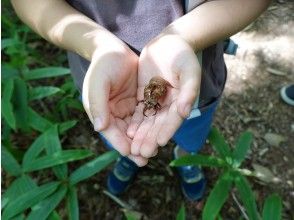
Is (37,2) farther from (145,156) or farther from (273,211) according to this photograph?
(273,211)

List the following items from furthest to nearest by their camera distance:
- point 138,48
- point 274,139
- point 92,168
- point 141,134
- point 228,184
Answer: point 274,139
point 92,168
point 228,184
point 138,48
point 141,134

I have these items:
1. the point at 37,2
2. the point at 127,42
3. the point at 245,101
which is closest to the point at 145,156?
the point at 127,42

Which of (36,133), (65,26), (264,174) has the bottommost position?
(264,174)

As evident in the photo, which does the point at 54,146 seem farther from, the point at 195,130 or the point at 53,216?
the point at 195,130

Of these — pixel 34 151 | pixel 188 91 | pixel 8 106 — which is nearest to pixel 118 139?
pixel 188 91

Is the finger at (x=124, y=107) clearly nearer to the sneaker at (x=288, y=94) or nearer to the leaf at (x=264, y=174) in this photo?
the leaf at (x=264, y=174)

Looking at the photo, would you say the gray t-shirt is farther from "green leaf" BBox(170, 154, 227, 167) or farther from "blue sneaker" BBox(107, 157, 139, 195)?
"blue sneaker" BBox(107, 157, 139, 195)

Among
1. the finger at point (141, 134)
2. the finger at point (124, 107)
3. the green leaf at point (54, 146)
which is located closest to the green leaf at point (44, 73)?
the green leaf at point (54, 146)

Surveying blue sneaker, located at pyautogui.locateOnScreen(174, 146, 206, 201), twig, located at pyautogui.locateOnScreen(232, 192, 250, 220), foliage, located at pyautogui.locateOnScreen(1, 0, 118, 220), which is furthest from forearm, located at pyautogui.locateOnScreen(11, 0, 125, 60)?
twig, located at pyautogui.locateOnScreen(232, 192, 250, 220)
